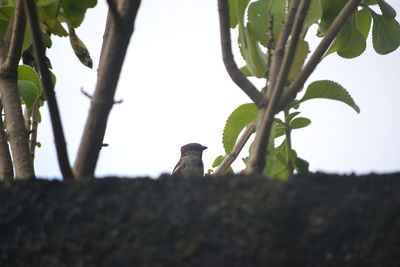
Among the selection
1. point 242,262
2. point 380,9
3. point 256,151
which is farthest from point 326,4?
point 242,262

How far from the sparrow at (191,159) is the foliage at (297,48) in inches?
93.0

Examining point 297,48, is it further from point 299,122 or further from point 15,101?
point 15,101

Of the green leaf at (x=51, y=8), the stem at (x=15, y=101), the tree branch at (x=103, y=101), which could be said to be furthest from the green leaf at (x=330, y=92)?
the stem at (x=15, y=101)

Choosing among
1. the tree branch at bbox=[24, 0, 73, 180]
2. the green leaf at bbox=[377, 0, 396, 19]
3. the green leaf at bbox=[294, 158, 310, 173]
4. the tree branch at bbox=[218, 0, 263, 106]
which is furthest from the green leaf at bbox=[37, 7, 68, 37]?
the green leaf at bbox=[377, 0, 396, 19]

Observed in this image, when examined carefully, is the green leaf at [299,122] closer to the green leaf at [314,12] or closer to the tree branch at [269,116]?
the green leaf at [314,12]

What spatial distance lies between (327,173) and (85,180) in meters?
0.52

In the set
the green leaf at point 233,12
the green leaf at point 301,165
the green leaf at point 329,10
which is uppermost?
the green leaf at point 233,12

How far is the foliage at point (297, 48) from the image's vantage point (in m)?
1.73

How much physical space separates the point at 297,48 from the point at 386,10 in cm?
70

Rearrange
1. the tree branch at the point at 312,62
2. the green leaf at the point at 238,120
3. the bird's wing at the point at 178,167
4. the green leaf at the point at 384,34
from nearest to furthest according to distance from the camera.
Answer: the tree branch at the point at 312,62 < the green leaf at the point at 238,120 < the green leaf at the point at 384,34 < the bird's wing at the point at 178,167

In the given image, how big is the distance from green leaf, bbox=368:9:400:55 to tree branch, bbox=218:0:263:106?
847 millimetres

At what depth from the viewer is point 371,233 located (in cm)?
98

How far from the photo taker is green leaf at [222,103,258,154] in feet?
6.70

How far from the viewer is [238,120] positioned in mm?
2070
